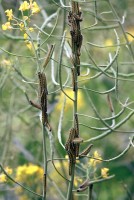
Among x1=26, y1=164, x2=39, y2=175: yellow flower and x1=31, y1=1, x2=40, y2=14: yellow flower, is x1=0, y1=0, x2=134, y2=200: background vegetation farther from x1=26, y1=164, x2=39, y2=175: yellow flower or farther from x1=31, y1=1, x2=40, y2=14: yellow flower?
x1=31, y1=1, x2=40, y2=14: yellow flower

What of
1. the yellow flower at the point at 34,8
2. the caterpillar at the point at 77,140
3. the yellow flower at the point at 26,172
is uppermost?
the yellow flower at the point at 34,8

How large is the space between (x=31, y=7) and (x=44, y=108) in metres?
0.21

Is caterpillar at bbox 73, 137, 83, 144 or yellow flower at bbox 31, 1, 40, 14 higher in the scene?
yellow flower at bbox 31, 1, 40, 14

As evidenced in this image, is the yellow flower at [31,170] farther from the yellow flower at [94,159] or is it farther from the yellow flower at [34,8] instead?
the yellow flower at [34,8]

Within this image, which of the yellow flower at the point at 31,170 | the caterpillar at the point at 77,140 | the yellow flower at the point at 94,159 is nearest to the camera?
the caterpillar at the point at 77,140

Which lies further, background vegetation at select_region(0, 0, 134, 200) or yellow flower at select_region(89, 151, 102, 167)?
background vegetation at select_region(0, 0, 134, 200)

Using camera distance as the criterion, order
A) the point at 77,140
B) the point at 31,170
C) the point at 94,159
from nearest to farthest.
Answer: the point at 77,140, the point at 94,159, the point at 31,170

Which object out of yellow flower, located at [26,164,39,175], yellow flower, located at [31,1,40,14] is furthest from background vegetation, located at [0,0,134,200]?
yellow flower, located at [31,1,40,14]

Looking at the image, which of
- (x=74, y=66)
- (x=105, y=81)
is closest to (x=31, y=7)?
(x=74, y=66)

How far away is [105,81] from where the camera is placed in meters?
2.63

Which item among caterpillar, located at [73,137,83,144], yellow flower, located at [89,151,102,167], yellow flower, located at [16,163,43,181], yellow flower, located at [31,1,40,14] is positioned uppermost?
yellow flower, located at [31,1,40,14]

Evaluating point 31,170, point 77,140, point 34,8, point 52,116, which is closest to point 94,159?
point 77,140

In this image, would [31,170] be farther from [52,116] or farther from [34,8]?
[34,8]

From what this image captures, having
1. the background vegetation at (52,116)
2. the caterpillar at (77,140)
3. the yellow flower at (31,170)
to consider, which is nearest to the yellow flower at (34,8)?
the caterpillar at (77,140)
